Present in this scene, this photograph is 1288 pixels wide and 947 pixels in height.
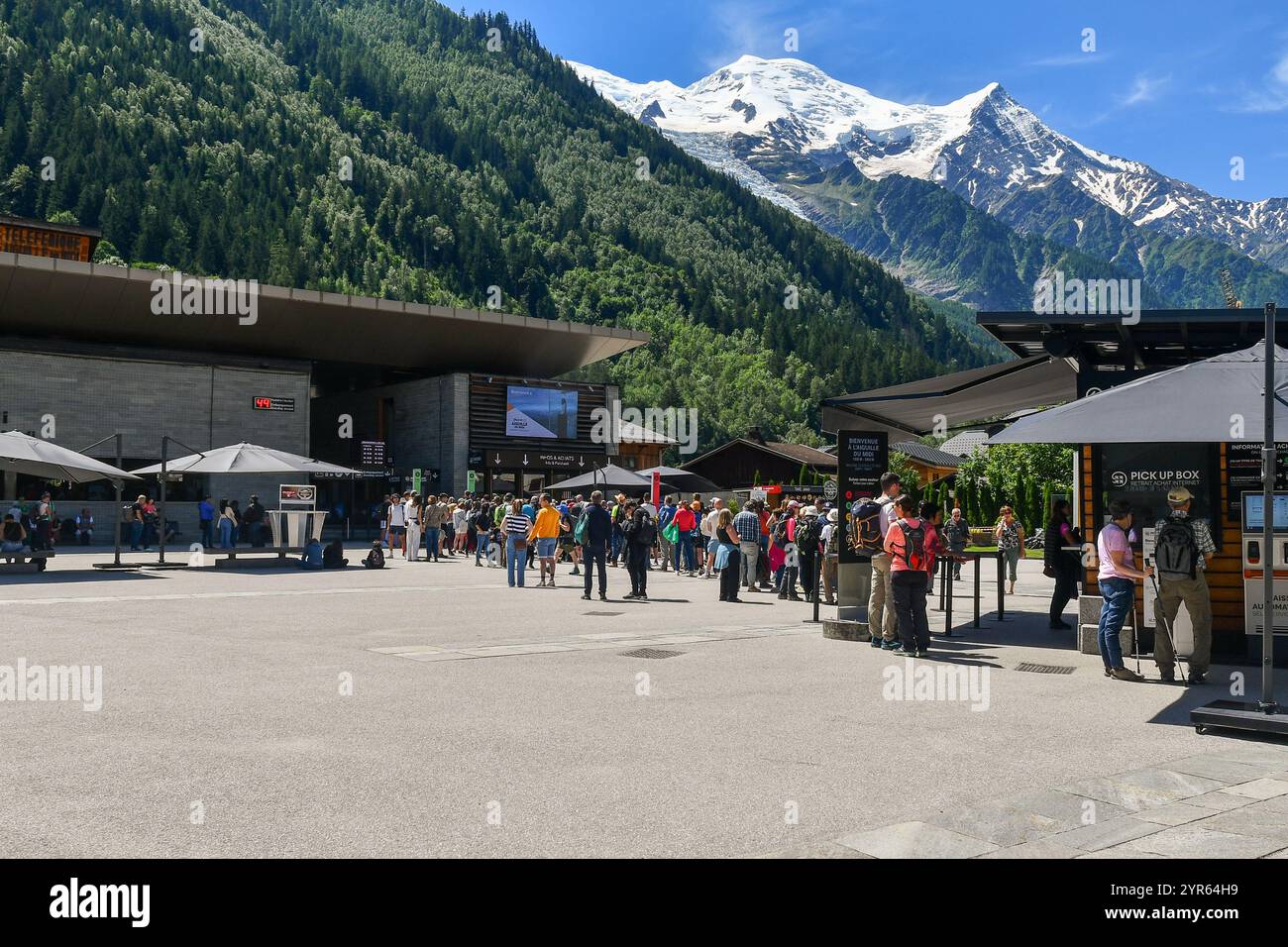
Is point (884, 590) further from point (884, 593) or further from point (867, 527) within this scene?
point (867, 527)

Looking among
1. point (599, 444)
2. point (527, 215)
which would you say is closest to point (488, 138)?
point (527, 215)

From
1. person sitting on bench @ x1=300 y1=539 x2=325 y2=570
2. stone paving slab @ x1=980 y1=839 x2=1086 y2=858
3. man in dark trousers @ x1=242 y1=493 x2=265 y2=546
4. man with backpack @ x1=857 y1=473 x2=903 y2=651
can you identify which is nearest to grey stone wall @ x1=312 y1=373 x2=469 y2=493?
man in dark trousers @ x1=242 y1=493 x2=265 y2=546

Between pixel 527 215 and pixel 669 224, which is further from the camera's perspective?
pixel 669 224

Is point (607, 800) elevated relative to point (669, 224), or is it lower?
lower

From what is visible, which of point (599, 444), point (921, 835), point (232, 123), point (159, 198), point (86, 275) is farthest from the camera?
point (232, 123)

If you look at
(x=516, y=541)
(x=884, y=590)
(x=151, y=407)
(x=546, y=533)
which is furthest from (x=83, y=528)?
(x=884, y=590)

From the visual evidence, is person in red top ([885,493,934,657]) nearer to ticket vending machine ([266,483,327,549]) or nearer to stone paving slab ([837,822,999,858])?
stone paving slab ([837,822,999,858])

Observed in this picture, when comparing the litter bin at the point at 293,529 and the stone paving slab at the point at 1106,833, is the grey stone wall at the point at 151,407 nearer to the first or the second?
the litter bin at the point at 293,529

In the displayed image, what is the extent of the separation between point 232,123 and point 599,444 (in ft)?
304

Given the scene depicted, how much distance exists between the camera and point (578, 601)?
1830cm

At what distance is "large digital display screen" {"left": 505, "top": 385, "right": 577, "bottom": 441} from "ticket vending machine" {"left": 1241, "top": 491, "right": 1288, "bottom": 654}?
39983 mm

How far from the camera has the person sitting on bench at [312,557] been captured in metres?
25.6

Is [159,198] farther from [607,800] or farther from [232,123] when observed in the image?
[607,800]

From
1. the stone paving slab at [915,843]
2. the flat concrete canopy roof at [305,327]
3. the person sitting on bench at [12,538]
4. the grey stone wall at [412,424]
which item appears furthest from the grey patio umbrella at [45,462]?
the grey stone wall at [412,424]
